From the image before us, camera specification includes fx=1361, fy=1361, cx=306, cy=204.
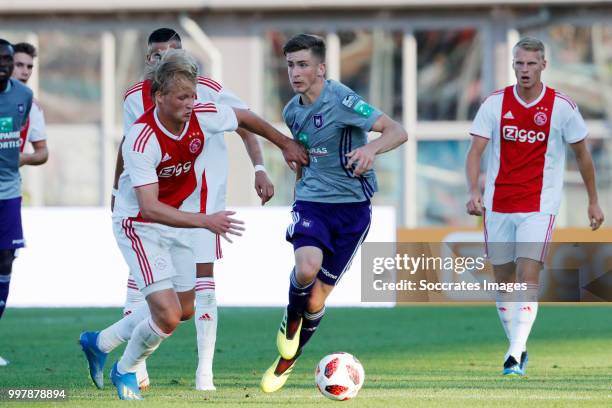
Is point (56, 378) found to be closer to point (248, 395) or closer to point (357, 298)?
point (248, 395)

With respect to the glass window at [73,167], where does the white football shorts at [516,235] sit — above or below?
below

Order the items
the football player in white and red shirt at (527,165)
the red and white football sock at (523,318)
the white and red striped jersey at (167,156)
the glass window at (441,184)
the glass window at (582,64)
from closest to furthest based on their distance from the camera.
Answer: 1. the white and red striped jersey at (167,156)
2. the red and white football sock at (523,318)
3. the football player in white and red shirt at (527,165)
4. the glass window at (582,64)
5. the glass window at (441,184)

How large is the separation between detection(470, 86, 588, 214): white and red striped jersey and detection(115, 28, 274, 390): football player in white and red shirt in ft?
6.25

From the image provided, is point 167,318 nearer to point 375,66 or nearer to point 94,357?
point 94,357

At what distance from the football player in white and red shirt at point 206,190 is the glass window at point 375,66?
15.7 m

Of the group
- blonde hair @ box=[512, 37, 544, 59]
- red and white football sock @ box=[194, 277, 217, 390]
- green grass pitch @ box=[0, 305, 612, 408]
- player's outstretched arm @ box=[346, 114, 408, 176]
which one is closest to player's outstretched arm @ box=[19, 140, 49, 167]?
green grass pitch @ box=[0, 305, 612, 408]

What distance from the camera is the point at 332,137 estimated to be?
27.2ft

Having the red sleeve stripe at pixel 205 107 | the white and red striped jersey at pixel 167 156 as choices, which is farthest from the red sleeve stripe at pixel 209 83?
the red sleeve stripe at pixel 205 107

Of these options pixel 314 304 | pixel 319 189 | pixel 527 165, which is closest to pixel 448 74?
pixel 527 165

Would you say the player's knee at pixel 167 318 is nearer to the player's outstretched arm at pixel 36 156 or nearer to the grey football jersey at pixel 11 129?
the grey football jersey at pixel 11 129

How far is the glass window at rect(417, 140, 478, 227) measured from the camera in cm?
2403

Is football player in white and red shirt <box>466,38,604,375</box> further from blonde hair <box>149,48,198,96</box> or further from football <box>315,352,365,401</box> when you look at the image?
blonde hair <box>149,48,198,96</box>

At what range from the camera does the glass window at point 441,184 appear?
24.0 meters

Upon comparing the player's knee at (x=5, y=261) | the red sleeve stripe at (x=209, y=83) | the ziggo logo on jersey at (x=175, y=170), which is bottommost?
the player's knee at (x=5, y=261)
